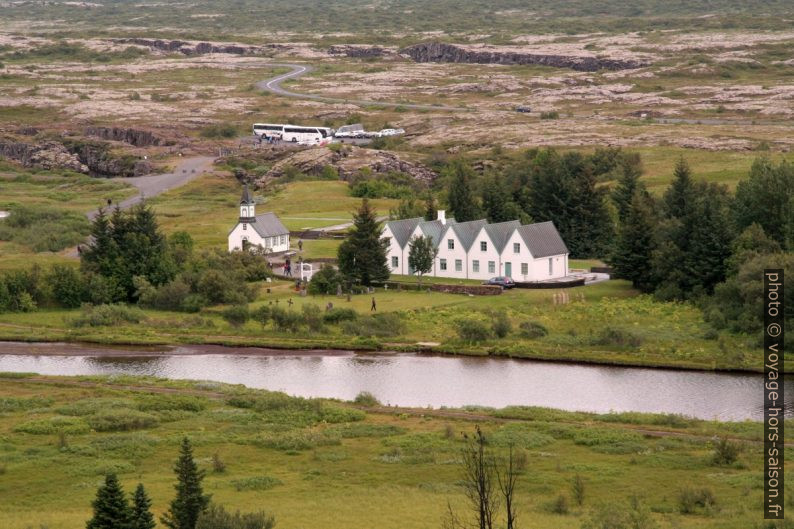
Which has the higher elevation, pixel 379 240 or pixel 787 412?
pixel 379 240

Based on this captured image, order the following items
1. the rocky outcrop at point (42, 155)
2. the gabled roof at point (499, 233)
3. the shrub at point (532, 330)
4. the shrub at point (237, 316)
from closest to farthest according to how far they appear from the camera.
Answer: the shrub at point (532, 330), the shrub at point (237, 316), the gabled roof at point (499, 233), the rocky outcrop at point (42, 155)

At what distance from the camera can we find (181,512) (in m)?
34.2

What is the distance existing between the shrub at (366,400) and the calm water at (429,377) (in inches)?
50.0

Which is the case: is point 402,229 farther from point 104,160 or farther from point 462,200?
point 104,160

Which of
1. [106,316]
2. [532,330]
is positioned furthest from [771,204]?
[106,316]

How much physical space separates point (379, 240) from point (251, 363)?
15.8 meters

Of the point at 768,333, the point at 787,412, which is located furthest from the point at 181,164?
the point at 787,412

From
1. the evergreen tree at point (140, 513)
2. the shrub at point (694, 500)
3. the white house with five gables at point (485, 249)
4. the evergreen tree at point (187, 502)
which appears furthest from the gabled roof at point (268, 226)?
the evergreen tree at point (140, 513)

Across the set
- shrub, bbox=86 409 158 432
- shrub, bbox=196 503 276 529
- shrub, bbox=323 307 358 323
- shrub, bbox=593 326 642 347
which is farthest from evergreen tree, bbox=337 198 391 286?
shrub, bbox=196 503 276 529

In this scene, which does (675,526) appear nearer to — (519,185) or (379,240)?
(379,240)

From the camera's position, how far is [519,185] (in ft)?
307

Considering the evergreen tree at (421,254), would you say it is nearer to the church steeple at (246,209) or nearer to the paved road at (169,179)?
the church steeple at (246,209)

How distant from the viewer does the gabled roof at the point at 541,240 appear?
250 feet

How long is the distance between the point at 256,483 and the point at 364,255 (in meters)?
34.9
